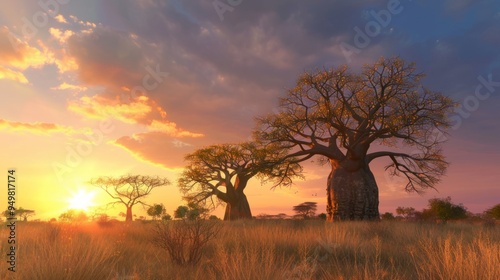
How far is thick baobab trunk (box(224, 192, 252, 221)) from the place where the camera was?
2883 cm

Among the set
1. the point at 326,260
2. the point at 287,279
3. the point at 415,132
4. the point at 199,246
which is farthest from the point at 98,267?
the point at 415,132

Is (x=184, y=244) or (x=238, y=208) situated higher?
(x=238, y=208)

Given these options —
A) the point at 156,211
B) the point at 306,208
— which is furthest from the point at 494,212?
the point at 156,211

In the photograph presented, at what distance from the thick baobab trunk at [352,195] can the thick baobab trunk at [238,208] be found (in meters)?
11.1

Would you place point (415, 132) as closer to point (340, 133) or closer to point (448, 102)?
point (448, 102)

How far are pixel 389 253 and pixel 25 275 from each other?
6.54 metres

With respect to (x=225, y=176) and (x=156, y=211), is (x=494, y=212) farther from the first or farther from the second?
(x=156, y=211)

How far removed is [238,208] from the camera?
29188 millimetres

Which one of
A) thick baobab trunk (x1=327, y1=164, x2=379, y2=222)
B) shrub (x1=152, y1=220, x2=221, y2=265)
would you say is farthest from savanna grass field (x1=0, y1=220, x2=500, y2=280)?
thick baobab trunk (x1=327, y1=164, x2=379, y2=222)

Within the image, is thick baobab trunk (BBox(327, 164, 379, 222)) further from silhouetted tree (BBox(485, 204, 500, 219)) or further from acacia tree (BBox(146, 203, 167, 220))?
acacia tree (BBox(146, 203, 167, 220))

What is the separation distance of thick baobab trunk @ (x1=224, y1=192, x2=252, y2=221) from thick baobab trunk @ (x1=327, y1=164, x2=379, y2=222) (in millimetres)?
11101

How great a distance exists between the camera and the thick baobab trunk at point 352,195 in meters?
18.4

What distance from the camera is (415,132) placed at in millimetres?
18938

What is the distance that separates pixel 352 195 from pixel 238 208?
12.6 metres
